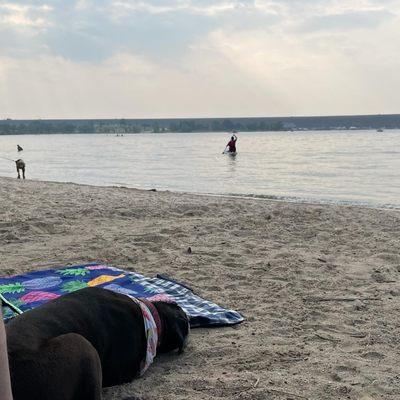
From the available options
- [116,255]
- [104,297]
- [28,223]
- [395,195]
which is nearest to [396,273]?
[116,255]

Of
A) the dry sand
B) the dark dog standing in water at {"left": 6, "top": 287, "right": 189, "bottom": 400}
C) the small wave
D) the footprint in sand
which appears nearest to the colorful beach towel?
the dry sand

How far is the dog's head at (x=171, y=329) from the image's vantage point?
12.8ft

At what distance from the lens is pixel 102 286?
5223mm

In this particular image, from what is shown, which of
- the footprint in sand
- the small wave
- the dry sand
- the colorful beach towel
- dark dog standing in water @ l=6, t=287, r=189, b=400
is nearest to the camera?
dark dog standing in water @ l=6, t=287, r=189, b=400

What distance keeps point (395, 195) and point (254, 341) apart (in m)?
16.1

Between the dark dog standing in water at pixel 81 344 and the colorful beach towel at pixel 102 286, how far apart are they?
736 millimetres

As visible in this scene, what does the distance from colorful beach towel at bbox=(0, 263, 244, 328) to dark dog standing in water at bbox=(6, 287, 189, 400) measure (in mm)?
736

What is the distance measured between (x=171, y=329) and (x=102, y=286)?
4.89ft

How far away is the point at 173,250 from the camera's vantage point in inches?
285

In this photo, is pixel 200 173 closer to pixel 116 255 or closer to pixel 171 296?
pixel 116 255

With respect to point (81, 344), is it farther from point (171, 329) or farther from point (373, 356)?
point (373, 356)

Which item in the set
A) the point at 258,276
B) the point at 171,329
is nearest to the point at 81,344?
the point at 171,329

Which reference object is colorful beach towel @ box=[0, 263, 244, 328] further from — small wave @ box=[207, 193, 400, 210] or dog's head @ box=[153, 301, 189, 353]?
small wave @ box=[207, 193, 400, 210]

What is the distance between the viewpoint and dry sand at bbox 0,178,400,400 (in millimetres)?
3543
